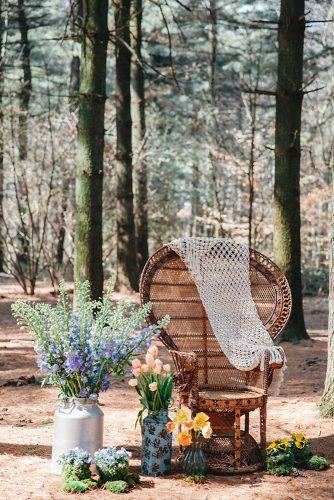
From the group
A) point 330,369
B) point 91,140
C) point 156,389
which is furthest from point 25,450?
point 91,140

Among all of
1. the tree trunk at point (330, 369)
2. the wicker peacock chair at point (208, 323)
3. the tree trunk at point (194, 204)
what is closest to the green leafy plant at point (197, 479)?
the wicker peacock chair at point (208, 323)

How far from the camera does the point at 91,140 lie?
7.48 m

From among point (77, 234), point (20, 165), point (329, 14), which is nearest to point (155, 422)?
point (77, 234)

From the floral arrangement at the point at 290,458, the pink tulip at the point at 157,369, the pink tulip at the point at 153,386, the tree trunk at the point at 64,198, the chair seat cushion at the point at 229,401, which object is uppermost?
the tree trunk at the point at 64,198

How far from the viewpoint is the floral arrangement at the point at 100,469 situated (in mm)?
3619

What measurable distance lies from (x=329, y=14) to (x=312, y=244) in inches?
318

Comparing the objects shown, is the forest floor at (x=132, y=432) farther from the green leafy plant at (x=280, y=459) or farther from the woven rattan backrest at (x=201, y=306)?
the woven rattan backrest at (x=201, y=306)

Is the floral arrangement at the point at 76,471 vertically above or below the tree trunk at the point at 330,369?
below

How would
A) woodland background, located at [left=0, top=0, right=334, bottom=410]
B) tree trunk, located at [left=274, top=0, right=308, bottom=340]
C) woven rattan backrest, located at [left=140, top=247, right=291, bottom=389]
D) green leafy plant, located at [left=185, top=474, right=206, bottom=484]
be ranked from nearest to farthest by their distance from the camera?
green leafy plant, located at [left=185, top=474, right=206, bottom=484], woven rattan backrest, located at [left=140, top=247, right=291, bottom=389], woodland background, located at [left=0, top=0, right=334, bottom=410], tree trunk, located at [left=274, top=0, right=308, bottom=340]

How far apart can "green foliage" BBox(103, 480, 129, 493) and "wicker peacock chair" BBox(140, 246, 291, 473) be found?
Result: 765 millimetres

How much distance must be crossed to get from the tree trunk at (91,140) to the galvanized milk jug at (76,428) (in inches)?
145

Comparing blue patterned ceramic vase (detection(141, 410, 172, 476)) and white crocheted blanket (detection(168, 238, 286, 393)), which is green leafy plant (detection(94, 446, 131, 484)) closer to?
blue patterned ceramic vase (detection(141, 410, 172, 476))

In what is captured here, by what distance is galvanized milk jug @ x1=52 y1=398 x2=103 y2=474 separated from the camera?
385cm

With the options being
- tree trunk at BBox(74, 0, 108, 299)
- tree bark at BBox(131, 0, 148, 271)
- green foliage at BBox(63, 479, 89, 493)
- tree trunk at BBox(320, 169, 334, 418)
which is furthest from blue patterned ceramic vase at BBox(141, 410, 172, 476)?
tree bark at BBox(131, 0, 148, 271)
